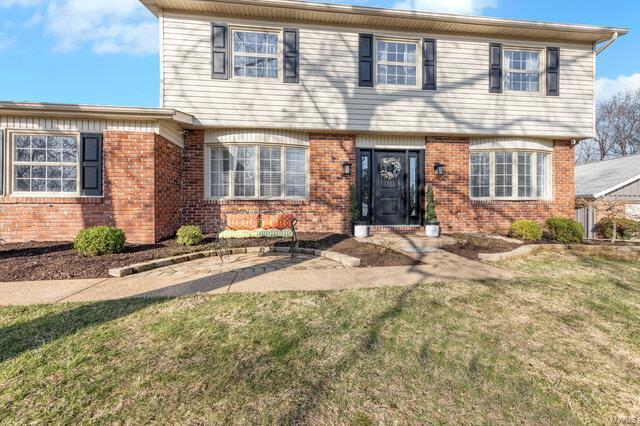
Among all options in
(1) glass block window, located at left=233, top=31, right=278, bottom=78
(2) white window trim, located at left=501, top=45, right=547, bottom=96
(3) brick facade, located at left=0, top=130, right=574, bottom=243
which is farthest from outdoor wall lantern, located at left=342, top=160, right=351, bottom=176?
(2) white window trim, located at left=501, top=45, right=547, bottom=96

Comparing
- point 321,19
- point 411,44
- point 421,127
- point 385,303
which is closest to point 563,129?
point 421,127

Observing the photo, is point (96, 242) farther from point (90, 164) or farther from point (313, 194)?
point (313, 194)

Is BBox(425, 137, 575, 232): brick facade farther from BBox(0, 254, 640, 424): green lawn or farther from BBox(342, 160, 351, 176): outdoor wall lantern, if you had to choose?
BBox(0, 254, 640, 424): green lawn

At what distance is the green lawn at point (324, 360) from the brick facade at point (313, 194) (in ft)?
16.4

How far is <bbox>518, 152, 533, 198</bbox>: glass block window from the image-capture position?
364 inches

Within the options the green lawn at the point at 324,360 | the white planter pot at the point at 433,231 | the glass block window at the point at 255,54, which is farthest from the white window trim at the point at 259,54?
the green lawn at the point at 324,360

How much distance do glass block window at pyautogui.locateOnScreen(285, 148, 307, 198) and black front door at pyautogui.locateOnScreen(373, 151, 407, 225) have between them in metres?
2.11

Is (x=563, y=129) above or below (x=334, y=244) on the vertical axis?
above

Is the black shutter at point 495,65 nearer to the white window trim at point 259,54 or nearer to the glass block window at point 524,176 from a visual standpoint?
the glass block window at point 524,176

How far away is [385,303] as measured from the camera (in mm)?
3352

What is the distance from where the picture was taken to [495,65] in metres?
8.78

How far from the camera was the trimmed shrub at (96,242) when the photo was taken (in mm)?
5531

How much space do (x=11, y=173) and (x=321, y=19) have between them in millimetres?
8245

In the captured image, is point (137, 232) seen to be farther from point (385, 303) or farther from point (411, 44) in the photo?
point (411, 44)
